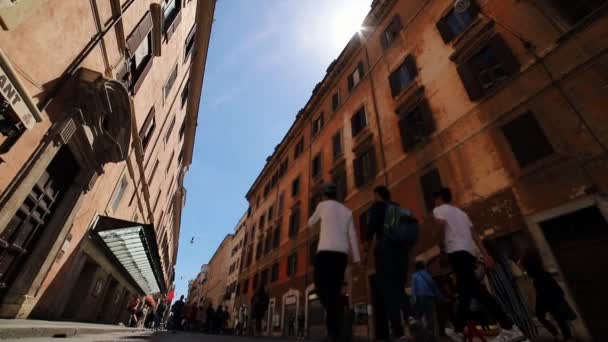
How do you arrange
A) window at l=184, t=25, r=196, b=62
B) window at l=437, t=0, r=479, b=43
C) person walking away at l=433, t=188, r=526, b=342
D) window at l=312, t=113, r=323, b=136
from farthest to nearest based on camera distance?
window at l=312, t=113, r=323, b=136 → window at l=184, t=25, r=196, b=62 → window at l=437, t=0, r=479, b=43 → person walking away at l=433, t=188, r=526, b=342

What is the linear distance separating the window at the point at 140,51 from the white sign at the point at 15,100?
481 centimetres

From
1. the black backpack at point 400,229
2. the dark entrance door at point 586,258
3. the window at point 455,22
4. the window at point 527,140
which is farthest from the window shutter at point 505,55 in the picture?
the black backpack at point 400,229

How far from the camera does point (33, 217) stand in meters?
6.27

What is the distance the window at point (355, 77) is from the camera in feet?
56.0

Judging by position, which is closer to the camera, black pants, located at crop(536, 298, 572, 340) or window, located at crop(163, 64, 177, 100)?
black pants, located at crop(536, 298, 572, 340)

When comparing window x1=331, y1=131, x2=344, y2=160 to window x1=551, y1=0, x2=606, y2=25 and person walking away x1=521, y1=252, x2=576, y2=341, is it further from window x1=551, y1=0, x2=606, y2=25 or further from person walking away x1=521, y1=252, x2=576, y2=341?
person walking away x1=521, y1=252, x2=576, y2=341

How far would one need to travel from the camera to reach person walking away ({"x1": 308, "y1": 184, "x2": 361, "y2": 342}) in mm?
2850

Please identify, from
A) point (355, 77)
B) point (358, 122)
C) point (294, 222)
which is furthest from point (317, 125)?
point (294, 222)

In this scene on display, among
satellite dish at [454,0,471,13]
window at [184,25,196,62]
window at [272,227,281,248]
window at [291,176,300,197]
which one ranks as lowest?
window at [272,227,281,248]

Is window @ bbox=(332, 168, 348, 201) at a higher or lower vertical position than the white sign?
higher

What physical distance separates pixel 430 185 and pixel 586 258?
14.6ft

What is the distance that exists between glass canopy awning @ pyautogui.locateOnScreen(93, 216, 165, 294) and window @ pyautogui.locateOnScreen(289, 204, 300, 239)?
8.80 metres

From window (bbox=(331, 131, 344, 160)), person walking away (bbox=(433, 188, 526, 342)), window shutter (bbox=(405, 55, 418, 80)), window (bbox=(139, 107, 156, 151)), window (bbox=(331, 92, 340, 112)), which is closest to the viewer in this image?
person walking away (bbox=(433, 188, 526, 342))

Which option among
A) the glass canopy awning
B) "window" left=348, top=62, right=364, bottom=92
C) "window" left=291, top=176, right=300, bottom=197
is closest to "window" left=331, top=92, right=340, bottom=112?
"window" left=348, top=62, right=364, bottom=92
